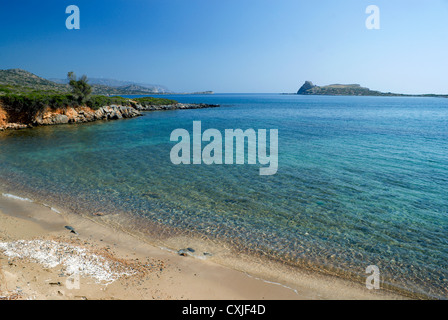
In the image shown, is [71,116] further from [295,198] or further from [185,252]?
[185,252]

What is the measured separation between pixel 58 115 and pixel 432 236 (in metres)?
53.2

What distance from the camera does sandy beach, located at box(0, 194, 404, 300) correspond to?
663 centimetres

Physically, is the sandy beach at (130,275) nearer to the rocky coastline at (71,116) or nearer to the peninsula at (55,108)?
the rocky coastline at (71,116)

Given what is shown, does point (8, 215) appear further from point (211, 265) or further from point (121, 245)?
point (211, 265)

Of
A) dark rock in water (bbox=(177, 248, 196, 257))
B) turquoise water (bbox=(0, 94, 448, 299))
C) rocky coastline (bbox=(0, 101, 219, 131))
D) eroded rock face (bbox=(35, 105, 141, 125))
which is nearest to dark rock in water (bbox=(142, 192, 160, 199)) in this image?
turquoise water (bbox=(0, 94, 448, 299))

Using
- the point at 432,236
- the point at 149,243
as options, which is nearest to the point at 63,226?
the point at 149,243

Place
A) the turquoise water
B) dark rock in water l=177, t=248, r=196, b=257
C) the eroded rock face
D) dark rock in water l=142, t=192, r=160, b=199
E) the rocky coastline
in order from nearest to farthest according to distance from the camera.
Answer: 1. dark rock in water l=177, t=248, r=196, b=257
2. the turquoise water
3. dark rock in water l=142, t=192, r=160, b=199
4. the rocky coastline
5. the eroded rock face

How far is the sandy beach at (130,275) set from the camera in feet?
21.7

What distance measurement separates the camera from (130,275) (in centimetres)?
741

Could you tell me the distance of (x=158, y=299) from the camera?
651cm

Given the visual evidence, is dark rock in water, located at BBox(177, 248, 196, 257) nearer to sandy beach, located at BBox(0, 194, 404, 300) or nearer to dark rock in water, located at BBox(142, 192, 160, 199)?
sandy beach, located at BBox(0, 194, 404, 300)

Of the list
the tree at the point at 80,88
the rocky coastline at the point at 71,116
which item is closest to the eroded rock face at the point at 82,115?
the rocky coastline at the point at 71,116

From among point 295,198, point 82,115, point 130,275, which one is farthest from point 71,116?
point 130,275

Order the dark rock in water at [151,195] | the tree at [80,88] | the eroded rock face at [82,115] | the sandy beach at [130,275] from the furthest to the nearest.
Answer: the tree at [80,88] → the eroded rock face at [82,115] → the dark rock in water at [151,195] → the sandy beach at [130,275]
